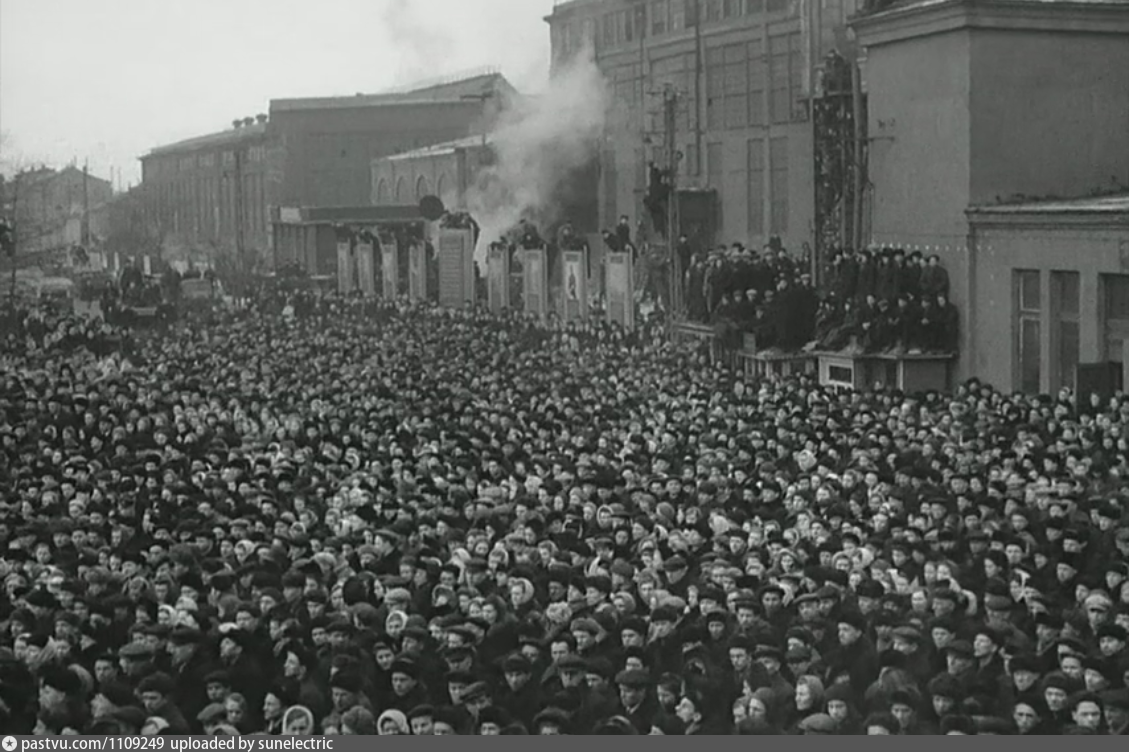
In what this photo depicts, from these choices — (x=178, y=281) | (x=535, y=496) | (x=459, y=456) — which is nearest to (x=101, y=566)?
(x=535, y=496)

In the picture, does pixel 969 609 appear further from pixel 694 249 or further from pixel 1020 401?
pixel 694 249

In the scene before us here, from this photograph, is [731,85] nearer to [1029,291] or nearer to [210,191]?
[210,191]

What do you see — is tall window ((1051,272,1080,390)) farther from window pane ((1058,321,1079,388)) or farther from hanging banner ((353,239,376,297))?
hanging banner ((353,239,376,297))

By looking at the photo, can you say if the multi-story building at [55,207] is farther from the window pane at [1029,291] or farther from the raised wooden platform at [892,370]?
the window pane at [1029,291]

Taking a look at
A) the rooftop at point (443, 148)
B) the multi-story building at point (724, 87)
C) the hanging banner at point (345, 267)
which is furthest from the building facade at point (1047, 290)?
the rooftop at point (443, 148)

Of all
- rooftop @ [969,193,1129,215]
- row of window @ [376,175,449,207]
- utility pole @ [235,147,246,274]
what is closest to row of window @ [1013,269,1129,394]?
rooftop @ [969,193,1129,215]
